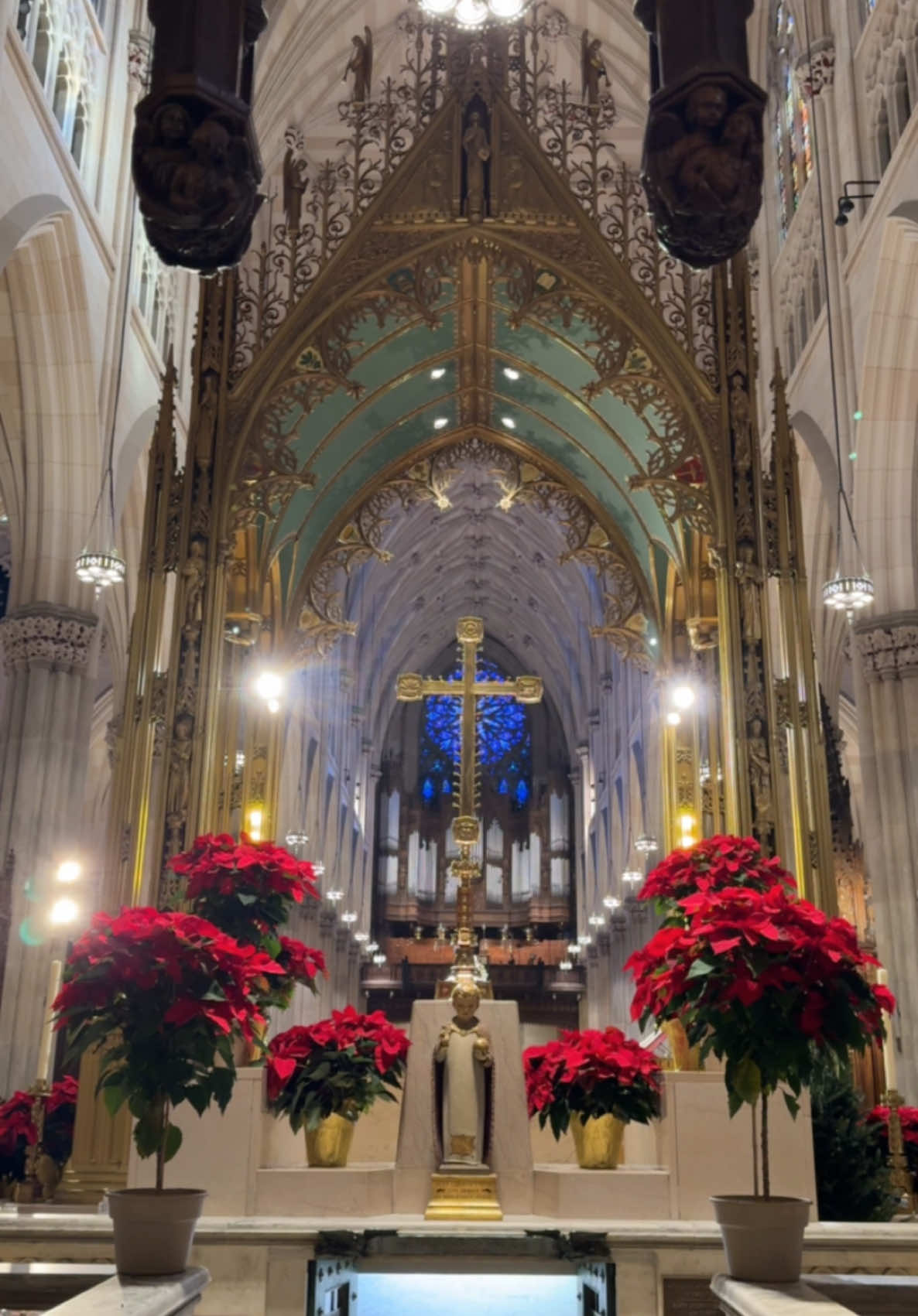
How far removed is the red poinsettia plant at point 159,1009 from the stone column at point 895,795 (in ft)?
34.7

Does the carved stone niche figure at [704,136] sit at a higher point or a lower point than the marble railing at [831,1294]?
higher

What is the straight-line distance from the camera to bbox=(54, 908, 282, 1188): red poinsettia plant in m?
3.30

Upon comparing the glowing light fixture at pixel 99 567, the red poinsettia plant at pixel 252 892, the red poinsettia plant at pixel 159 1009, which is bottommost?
the red poinsettia plant at pixel 159 1009

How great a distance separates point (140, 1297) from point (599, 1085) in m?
3.02

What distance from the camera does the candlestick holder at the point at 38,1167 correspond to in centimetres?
655

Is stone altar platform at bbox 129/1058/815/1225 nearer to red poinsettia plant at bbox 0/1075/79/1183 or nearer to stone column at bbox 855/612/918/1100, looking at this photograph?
red poinsettia plant at bbox 0/1075/79/1183

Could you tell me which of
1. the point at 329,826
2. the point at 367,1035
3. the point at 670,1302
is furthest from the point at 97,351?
the point at 329,826

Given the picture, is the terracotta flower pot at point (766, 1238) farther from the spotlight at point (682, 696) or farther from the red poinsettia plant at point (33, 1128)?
the spotlight at point (682, 696)

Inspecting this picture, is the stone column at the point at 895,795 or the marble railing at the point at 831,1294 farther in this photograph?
the stone column at the point at 895,795

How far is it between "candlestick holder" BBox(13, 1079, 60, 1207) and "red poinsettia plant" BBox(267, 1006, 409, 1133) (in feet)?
4.99

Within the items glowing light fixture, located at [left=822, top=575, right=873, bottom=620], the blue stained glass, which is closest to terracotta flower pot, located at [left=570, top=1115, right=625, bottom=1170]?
glowing light fixture, located at [left=822, top=575, right=873, bottom=620]

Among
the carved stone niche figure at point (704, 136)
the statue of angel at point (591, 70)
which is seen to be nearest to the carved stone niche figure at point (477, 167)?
the statue of angel at point (591, 70)

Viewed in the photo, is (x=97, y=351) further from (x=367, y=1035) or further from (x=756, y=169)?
(x=756, y=169)

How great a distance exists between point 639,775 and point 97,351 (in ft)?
43.5
